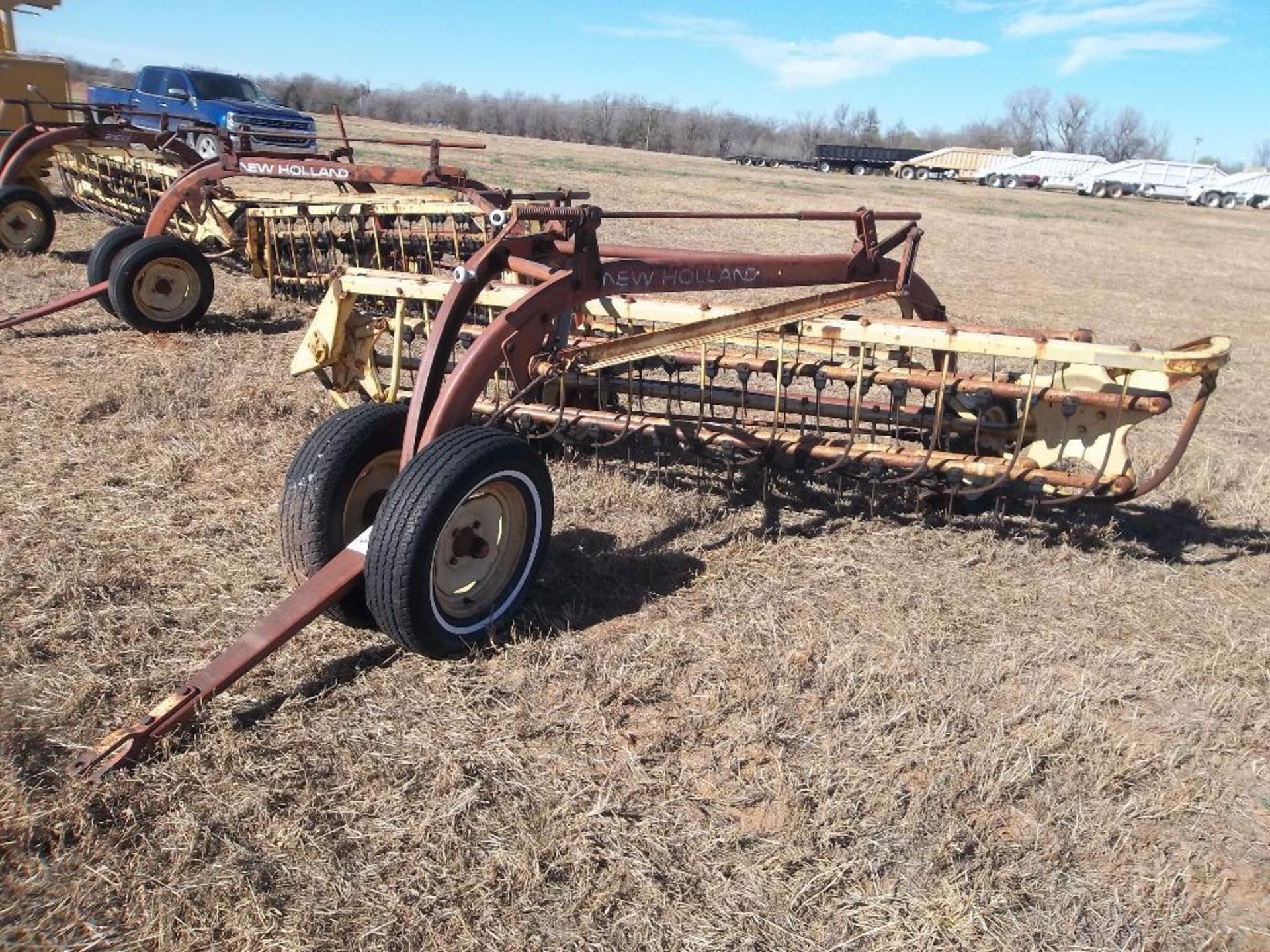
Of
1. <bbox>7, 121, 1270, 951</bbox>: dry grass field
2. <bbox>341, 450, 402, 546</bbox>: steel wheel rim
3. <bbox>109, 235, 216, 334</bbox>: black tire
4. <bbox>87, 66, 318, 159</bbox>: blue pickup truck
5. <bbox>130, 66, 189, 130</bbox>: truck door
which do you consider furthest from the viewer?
<bbox>130, 66, 189, 130</bbox>: truck door

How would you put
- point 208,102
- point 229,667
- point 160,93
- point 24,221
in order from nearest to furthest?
point 229,667 → point 24,221 → point 208,102 → point 160,93

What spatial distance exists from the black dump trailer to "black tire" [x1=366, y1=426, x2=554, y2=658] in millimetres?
57046

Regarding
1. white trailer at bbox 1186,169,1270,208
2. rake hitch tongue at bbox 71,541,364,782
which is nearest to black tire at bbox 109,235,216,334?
rake hitch tongue at bbox 71,541,364,782

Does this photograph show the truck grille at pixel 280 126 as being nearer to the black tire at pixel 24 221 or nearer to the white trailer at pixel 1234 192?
the black tire at pixel 24 221

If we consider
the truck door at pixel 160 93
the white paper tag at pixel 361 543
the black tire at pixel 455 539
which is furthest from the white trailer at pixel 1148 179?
the white paper tag at pixel 361 543

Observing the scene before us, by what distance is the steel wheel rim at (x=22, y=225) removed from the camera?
999cm

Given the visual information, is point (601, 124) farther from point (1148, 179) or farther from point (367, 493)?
point (367, 493)

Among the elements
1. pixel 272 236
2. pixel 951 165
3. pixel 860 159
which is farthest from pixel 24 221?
pixel 951 165

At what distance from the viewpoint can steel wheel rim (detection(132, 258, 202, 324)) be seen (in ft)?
23.8

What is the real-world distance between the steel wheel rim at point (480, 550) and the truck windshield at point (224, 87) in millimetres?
18186

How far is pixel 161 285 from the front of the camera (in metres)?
7.36

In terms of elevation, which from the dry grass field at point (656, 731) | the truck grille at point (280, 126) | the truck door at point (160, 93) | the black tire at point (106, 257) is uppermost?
the truck door at point (160, 93)

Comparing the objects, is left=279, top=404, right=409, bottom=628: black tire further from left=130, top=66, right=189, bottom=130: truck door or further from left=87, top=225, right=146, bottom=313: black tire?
left=130, top=66, right=189, bottom=130: truck door

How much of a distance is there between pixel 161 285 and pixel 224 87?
44.2 ft
